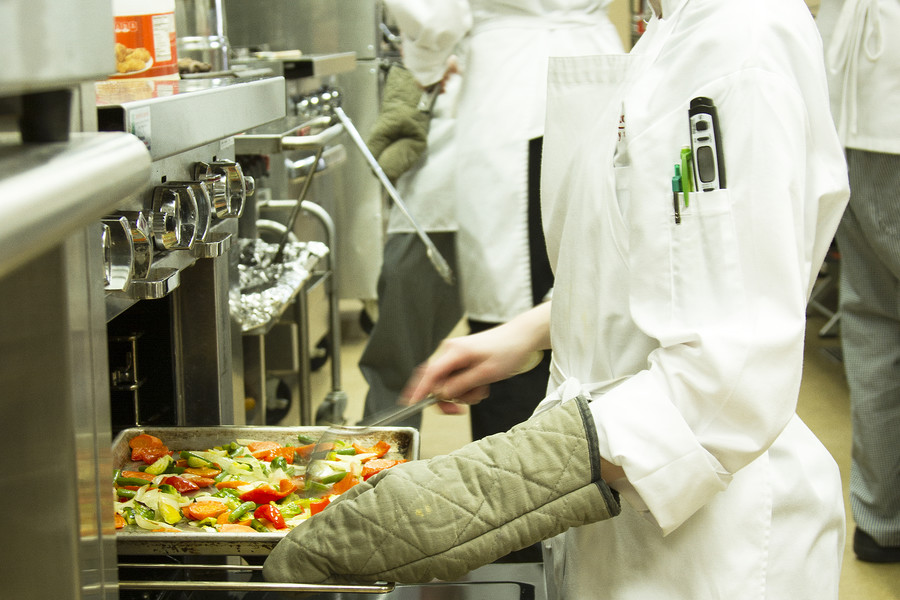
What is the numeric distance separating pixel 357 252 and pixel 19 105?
11.3ft

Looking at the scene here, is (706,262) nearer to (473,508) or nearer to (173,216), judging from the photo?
(473,508)

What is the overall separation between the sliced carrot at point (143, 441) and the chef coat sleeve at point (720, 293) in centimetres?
60

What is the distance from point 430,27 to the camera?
223 centimetres

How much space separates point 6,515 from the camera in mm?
518

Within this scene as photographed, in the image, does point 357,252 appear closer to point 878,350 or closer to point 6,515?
point 878,350

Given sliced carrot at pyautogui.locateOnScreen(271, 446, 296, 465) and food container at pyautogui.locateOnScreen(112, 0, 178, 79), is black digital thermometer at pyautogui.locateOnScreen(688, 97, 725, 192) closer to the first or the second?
sliced carrot at pyautogui.locateOnScreen(271, 446, 296, 465)

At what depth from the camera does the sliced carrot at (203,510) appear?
42.0 inches

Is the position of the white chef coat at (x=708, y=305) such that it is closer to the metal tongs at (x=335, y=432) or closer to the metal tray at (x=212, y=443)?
the metal tongs at (x=335, y=432)

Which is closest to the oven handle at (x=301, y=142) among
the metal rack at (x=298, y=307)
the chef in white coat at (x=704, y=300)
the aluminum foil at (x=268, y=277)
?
the metal rack at (x=298, y=307)

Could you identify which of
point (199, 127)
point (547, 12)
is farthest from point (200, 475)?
point (547, 12)

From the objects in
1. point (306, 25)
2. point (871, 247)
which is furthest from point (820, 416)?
point (306, 25)

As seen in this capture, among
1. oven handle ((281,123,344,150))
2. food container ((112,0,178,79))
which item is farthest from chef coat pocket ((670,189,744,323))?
oven handle ((281,123,344,150))

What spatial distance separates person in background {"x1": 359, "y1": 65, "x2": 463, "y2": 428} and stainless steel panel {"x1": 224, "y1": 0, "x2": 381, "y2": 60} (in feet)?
3.01

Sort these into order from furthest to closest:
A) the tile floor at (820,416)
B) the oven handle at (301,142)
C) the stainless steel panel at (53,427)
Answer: the tile floor at (820,416) → the oven handle at (301,142) → the stainless steel panel at (53,427)
